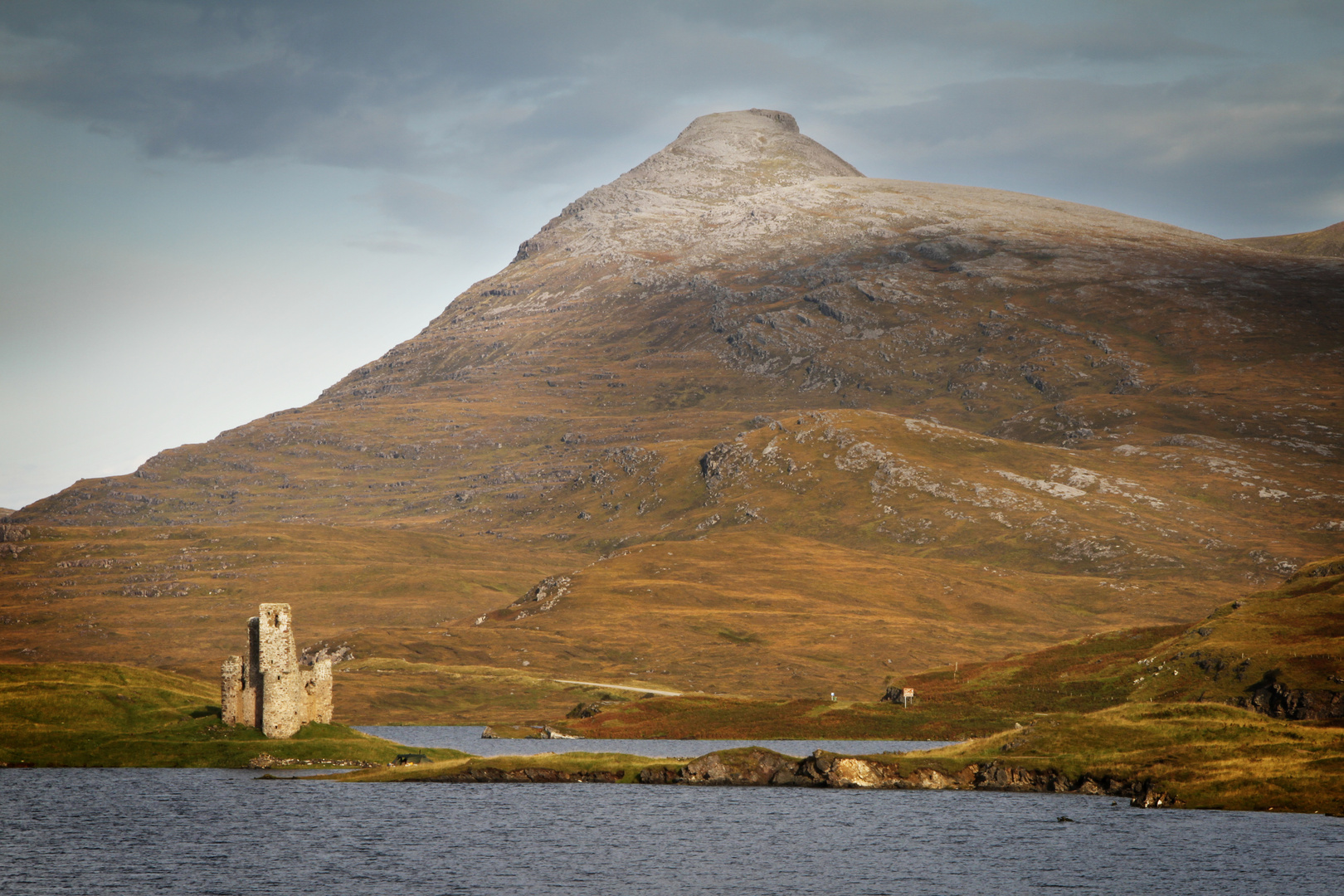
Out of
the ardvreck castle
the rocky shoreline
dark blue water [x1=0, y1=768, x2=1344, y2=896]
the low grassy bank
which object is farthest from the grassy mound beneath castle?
the rocky shoreline

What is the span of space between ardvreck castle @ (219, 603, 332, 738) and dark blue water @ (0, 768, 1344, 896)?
6.79 metres

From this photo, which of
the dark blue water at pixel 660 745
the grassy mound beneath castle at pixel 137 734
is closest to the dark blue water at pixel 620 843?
the grassy mound beneath castle at pixel 137 734

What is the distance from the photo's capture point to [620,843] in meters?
87.9

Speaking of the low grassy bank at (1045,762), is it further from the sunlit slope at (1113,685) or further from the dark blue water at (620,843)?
the sunlit slope at (1113,685)

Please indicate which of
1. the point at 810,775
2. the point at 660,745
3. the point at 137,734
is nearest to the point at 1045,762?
the point at 810,775

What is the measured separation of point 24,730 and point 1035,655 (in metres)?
145

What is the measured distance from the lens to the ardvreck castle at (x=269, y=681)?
379 ft

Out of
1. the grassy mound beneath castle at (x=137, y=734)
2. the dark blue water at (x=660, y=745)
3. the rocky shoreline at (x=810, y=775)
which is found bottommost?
the dark blue water at (x=660, y=745)

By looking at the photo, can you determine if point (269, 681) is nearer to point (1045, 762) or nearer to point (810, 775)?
point (810, 775)

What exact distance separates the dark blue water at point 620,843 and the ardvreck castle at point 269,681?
267 inches

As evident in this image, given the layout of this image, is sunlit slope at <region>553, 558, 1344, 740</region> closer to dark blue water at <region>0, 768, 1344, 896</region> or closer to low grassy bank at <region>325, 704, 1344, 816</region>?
low grassy bank at <region>325, 704, 1344, 816</region>

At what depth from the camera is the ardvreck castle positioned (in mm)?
115438

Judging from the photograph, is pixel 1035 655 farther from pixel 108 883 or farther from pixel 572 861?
pixel 108 883

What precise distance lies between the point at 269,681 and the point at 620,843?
→ 44827 mm
